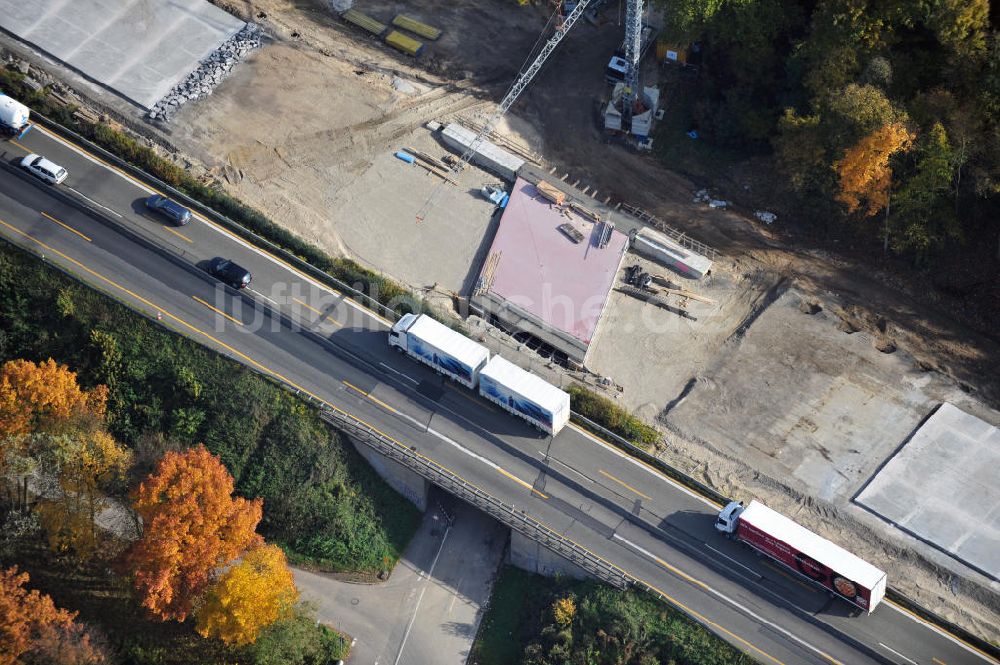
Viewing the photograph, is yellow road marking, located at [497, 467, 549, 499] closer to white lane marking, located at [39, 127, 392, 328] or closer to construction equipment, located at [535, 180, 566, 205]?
white lane marking, located at [39, 127, 392, 328]

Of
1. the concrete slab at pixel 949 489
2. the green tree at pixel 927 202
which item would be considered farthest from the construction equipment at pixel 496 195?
the concrete slab at pixel 949 489

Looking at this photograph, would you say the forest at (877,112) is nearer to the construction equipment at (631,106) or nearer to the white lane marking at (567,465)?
the construction equipment at (631,106)

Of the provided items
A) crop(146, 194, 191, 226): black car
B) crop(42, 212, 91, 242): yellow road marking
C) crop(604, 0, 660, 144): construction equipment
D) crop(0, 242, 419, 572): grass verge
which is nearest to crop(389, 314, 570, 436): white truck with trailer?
crop(0, 242, 419, 572): grass verge

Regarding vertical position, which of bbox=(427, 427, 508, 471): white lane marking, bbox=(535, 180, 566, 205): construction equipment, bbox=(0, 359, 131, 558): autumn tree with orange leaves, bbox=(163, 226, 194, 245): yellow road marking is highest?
bbox=(535, 180, 566, 205): construction equipment

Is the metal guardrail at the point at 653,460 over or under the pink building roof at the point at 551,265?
under

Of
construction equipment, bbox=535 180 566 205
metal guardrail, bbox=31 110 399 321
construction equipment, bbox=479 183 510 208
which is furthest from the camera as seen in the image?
construction equipment, bbox=479 183 510 208

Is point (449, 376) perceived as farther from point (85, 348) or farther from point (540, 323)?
point (85, 348)

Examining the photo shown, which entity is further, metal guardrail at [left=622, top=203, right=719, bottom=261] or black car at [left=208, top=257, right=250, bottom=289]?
metal guardrail at [left=622, top=203, right=719, bottom=261]

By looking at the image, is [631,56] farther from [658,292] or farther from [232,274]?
[232,274]
